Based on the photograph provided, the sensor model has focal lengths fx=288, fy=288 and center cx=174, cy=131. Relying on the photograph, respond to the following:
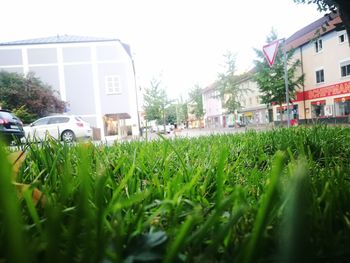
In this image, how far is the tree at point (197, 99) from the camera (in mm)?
68787

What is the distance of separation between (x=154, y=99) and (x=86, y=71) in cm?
982

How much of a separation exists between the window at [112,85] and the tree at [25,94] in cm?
537

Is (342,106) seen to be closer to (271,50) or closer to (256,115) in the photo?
(256,115)

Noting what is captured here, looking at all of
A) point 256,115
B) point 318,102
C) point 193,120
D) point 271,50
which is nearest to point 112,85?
point 318,102

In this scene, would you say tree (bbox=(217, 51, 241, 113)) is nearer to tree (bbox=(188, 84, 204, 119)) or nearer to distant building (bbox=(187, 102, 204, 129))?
tree (bbox=(188, 84, 204, 119))

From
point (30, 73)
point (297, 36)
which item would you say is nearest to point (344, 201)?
point (30, 73)

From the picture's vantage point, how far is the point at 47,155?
1.26m

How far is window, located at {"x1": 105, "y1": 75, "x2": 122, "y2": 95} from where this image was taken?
1175 inches

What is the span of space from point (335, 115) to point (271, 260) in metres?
31.3

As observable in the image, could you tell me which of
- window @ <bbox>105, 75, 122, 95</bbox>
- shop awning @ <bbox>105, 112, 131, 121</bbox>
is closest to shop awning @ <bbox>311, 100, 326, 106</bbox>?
shop awning @ <bbox>105, 112, 131, 121</bbox>

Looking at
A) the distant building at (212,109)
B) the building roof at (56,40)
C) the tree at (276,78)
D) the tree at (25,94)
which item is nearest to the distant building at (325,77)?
the tree at (276,78)

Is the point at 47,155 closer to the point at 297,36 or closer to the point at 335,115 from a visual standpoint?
the point at 335,115

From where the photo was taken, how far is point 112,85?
98.3ft

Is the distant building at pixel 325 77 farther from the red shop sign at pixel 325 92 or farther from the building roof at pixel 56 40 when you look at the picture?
the building roof at pixel 56 40
